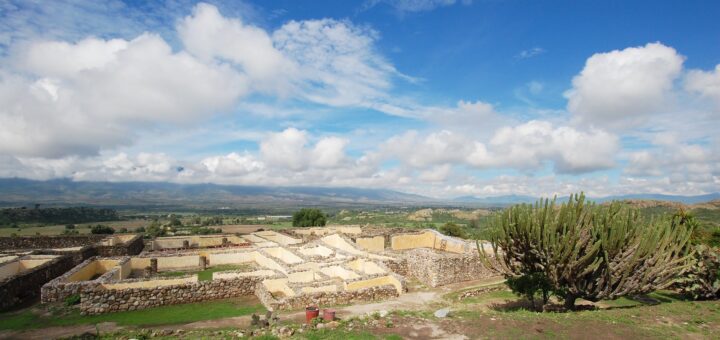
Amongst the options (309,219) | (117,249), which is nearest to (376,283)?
(117,249)

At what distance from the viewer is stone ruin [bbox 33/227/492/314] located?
15.7 meters

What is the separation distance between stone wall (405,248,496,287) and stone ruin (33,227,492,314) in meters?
0.05

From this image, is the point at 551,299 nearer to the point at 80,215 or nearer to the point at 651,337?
the point at 651,337

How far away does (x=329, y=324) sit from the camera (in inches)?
417

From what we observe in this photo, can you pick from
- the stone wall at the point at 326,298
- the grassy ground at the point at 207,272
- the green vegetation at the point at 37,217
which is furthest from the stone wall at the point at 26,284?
the green vegetation at the point at 37,217

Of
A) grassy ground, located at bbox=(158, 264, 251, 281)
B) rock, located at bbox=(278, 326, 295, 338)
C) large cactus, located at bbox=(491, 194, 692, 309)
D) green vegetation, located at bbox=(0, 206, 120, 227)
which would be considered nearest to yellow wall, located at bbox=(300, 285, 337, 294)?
rock, located at bbox=(278, 326, 295, 338)

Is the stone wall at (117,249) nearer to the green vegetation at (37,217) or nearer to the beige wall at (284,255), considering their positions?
the beige wall at (284,255)

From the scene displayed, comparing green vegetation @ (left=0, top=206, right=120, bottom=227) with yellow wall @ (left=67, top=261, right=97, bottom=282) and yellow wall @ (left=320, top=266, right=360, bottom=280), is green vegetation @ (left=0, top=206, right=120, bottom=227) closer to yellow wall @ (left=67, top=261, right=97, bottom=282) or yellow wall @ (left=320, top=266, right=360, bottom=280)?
yellow wall @ (left=67, top=261, right=97, bottom=282)

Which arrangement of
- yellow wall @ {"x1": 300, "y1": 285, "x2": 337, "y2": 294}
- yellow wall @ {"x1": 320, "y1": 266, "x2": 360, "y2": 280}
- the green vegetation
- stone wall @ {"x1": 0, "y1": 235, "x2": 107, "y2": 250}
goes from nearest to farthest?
yellow wall @ {"x1": 300, "y1": 285, "x2": 337, "y2": 294}, yellow wall @ {"x1": 320, "y1": 266, "x2": 360, "y2": 280}, stone wall @ {"x1": 0, "y1": 235, "x2": 107, "y2": 250}, the green vegetation

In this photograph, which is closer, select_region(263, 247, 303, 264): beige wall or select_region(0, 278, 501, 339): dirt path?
select_region(0, 278, 501, 339): dirt path

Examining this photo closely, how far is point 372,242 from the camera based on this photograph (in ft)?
101

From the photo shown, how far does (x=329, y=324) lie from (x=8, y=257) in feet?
81.7

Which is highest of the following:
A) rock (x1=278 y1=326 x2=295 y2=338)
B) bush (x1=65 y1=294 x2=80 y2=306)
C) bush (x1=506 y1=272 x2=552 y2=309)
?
bush (x1=506 y1=272 x2=552 y2=309)

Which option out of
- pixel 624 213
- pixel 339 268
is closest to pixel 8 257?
pixel 339 268
